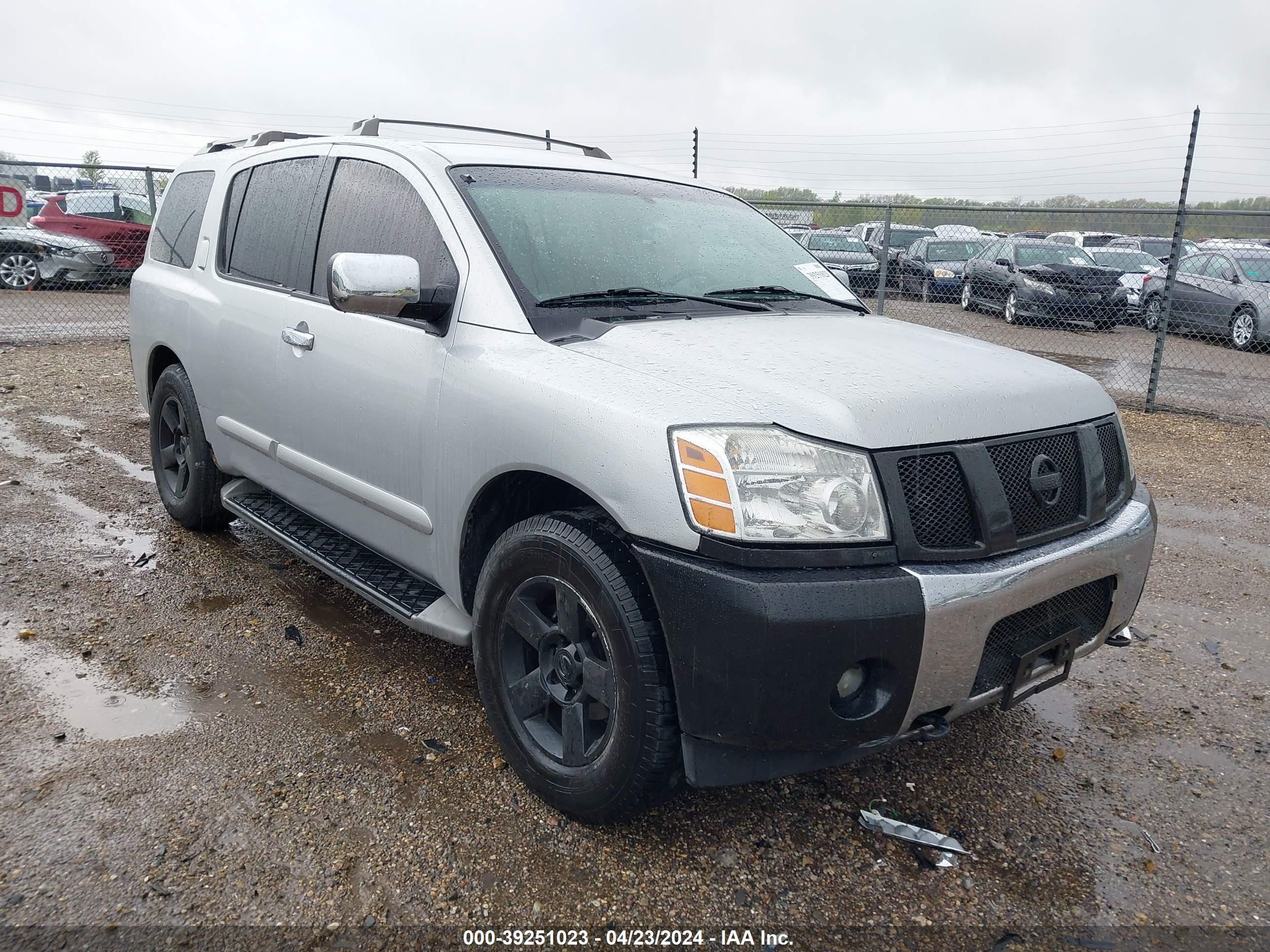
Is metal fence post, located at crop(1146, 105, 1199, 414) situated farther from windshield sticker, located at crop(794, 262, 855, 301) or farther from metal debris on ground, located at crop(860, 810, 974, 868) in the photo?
metal debris on ground, located at crop(860, 810, 974, 868)

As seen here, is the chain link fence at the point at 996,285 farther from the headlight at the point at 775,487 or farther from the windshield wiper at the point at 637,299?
the headlight at the point at 775,487

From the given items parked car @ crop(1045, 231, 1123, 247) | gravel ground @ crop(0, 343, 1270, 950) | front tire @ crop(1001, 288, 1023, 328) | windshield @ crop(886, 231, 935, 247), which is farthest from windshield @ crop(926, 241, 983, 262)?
gravel ground @ crop(0, 343, 1270, 950)

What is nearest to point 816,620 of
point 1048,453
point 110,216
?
point 1048,453

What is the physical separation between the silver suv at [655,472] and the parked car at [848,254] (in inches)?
388

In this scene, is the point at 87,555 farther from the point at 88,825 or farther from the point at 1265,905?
the point at 1265,905

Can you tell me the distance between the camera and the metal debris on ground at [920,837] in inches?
98.6

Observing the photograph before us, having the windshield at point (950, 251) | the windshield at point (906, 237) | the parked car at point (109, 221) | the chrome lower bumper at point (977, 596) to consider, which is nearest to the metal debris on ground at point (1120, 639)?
the chrome lower bumper at point (977, 596)

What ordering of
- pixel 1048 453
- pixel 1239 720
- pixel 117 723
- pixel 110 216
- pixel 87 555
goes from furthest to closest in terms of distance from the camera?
pixel 110 216, pixel 87 555, pixel 1239 720, pixel 117 723, pixel 1048 453

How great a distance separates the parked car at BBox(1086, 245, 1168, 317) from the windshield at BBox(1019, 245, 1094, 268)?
84 centimetres

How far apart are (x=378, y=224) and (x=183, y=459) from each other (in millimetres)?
2092

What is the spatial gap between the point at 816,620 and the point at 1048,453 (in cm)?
90

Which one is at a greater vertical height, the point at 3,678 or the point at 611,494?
the point at 611,494

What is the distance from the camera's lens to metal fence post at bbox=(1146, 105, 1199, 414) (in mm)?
8281

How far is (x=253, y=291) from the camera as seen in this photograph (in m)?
3.87
